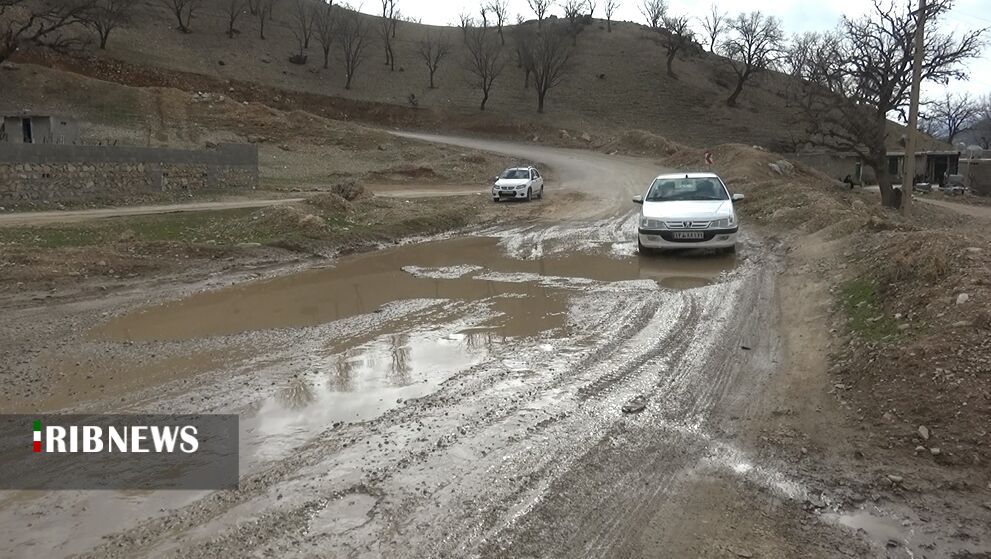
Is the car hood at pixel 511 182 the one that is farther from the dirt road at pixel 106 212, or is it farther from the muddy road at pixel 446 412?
the muddy road at pixel 446 412

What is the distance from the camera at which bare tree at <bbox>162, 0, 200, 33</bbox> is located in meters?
70.9

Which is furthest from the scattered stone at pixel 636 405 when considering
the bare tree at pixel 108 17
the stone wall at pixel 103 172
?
the bare tree at pixel 108 17

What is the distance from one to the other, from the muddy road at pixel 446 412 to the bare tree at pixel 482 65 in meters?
57.5

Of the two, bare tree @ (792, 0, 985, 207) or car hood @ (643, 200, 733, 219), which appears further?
bare tree @ (792, 0, 985, 207)

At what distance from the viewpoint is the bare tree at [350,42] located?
223ft

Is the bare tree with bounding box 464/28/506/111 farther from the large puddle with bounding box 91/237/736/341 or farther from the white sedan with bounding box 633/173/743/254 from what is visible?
the large puddle with bounding box 91/237/736/341

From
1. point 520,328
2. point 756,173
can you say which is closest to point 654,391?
point 520,328

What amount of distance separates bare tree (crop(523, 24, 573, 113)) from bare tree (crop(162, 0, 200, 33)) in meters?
35.9

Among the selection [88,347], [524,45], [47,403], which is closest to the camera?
[47,403]

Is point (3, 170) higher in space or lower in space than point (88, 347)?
higher

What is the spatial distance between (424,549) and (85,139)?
3712cm

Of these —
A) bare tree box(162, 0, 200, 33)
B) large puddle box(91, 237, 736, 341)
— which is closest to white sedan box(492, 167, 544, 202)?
large puddle box(91, 237, 736, 341)

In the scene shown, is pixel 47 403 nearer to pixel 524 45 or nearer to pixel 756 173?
pixel 756 173

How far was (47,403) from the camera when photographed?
570cm
